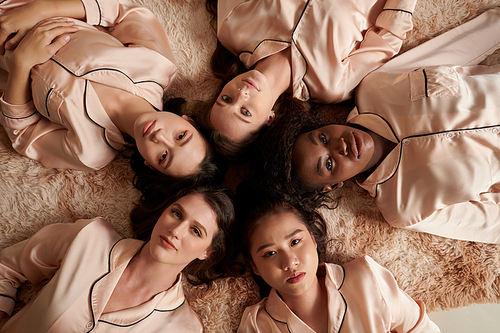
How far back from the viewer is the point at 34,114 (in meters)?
2.07

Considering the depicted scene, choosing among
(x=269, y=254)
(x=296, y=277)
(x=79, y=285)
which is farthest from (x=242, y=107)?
(x=79, y=285)

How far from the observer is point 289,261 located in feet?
5.80

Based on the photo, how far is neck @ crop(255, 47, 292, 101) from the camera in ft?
6.90

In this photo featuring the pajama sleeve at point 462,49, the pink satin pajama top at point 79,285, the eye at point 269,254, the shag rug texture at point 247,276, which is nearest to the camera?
the pink satin pajama top at point 79,285

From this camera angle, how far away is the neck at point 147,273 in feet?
6.16

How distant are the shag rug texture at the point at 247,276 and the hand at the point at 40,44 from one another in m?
0.55

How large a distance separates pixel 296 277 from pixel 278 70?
4.04 feet

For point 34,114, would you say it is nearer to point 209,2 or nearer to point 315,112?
point 209,2

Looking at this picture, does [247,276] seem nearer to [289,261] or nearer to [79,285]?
[289,261]

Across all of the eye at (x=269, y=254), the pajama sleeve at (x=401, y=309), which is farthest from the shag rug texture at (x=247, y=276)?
A: the eye at (x=269, y=254)

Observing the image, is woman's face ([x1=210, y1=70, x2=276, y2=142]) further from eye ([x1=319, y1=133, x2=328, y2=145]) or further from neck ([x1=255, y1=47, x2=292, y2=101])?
eye ([x1=319, y1=133, x2=328, y2=145])

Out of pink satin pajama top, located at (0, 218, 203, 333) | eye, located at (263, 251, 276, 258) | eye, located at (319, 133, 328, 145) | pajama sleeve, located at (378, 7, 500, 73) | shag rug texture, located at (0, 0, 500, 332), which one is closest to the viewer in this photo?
pink satin pajama top, located at (0, 218, 203, 333)

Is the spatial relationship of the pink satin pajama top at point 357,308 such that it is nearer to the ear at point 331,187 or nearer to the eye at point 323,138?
the ear at point 331,187

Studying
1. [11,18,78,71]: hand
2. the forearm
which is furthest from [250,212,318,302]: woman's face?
the forearm
